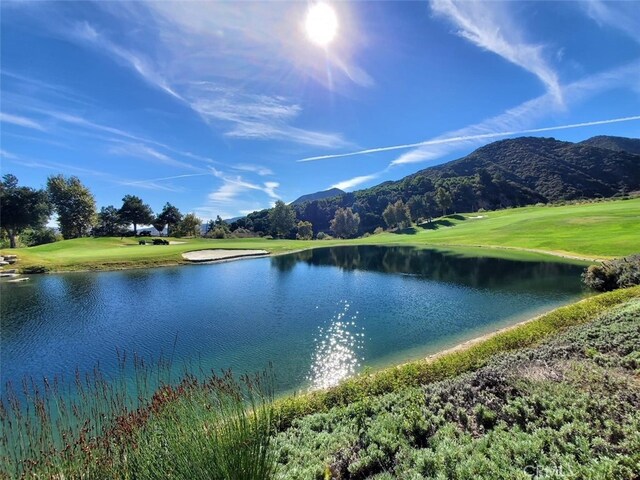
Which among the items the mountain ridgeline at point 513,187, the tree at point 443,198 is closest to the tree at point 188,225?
the mountain ridgeline at point 513,187

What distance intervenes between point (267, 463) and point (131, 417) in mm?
2406

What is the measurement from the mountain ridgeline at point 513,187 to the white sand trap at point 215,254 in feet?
240

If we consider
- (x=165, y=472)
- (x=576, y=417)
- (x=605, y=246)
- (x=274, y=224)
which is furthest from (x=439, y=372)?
(x=274, y=224)

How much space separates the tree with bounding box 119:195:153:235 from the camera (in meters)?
92.9

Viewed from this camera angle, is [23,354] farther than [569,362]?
Yes

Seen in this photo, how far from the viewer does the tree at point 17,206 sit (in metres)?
57.7

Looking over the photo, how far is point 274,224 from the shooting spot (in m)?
115

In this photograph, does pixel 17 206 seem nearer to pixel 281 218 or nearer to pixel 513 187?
pixel 281 218

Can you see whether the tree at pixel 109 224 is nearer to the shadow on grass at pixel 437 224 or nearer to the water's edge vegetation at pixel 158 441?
the shadow on grass at pixel 437 224

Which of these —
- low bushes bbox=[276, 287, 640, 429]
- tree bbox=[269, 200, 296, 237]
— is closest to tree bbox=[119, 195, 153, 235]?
tree bbox=[269, 200, 296, 237]

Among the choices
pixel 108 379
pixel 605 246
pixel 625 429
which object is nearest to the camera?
pixel 625 429

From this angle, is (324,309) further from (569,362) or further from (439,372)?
(569,362)

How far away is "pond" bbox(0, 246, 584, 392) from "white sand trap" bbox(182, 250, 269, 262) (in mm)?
13470

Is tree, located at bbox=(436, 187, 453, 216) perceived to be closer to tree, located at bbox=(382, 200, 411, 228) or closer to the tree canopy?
tree, located at bbox=(382, 200, 411, 228)
